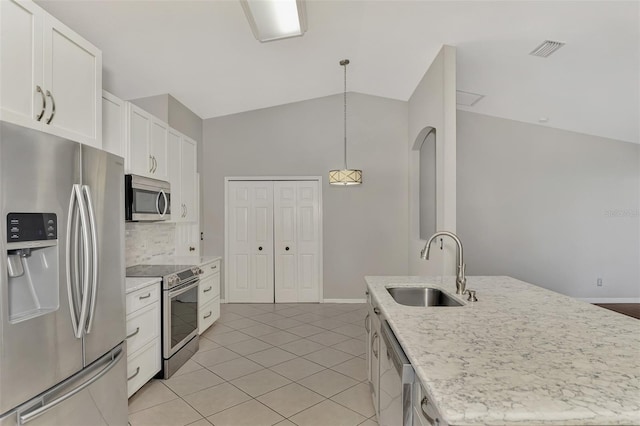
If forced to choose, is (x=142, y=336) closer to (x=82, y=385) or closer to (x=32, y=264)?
(x=82, y=385)

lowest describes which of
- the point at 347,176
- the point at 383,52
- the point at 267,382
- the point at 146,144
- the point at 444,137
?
the point at 267,382

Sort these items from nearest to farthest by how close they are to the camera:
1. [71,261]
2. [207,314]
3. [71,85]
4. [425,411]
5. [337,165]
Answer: [425,411] → [71,261] → [71,85] → [207,314] → [337,165]

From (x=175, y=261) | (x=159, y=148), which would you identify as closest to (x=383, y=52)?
(x=159, y=148)

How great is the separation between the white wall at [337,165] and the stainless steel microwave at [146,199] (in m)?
2.09

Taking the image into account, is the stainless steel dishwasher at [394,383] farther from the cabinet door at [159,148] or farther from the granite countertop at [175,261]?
the cabinet door at [159,148]

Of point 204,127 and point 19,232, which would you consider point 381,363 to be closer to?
point 19,232

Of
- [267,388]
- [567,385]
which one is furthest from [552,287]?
[567,385]

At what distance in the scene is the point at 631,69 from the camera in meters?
3.69

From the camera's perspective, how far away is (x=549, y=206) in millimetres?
5648

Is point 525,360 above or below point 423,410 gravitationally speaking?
above

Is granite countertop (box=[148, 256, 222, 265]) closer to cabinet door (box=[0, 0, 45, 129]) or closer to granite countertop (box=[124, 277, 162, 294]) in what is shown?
granite countertop (box=[124, 277, 162, 294])

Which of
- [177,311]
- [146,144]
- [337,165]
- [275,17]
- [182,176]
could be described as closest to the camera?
[275,17]

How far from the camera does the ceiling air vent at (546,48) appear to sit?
332 cm

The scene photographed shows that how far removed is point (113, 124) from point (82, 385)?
212cm
